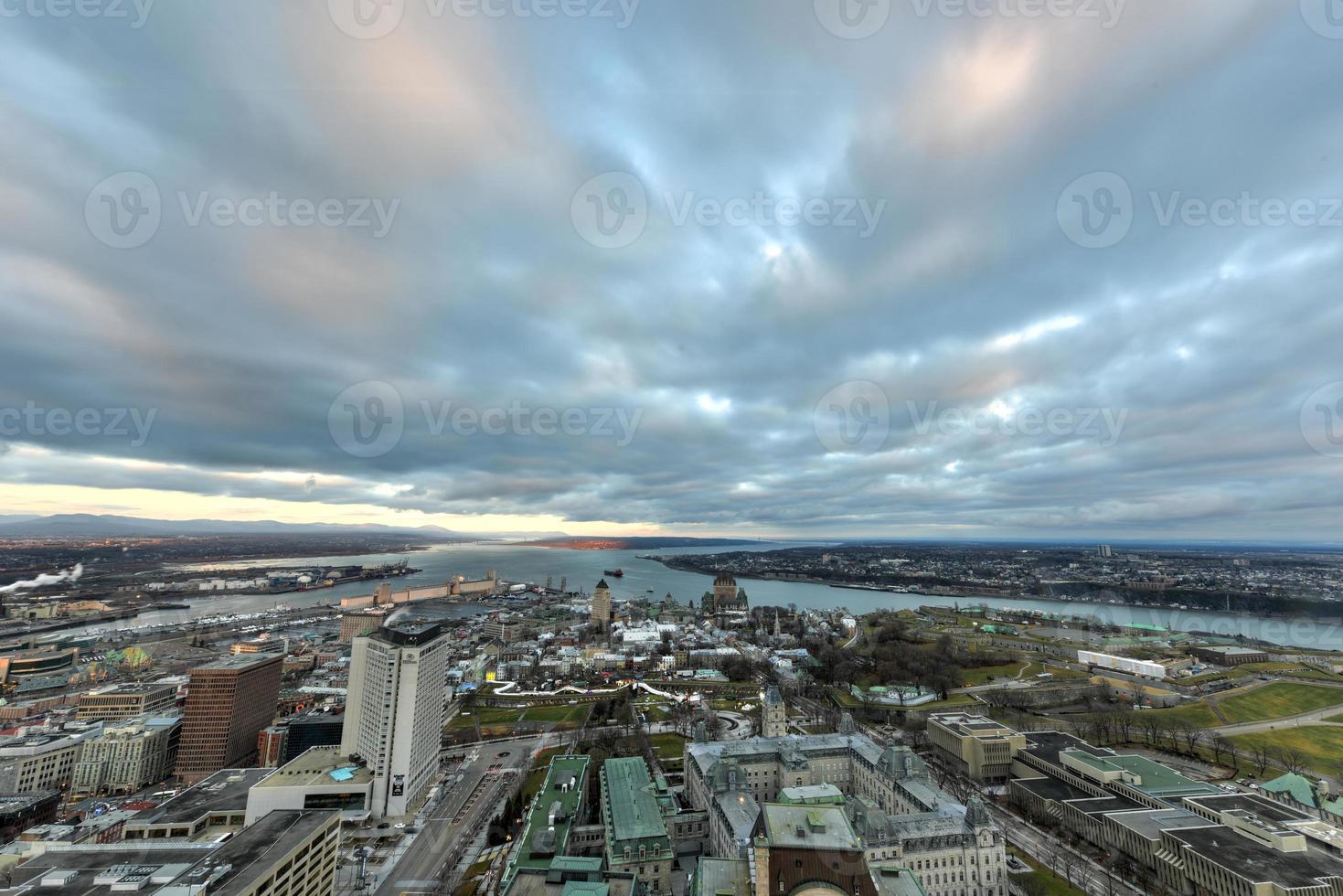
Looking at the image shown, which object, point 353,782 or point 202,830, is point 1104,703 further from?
point 202,830

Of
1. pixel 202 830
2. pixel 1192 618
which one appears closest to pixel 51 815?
pixel 202 830

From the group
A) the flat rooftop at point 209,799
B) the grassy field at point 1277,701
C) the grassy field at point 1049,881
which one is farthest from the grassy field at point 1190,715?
the flat rooftop at point 209,799

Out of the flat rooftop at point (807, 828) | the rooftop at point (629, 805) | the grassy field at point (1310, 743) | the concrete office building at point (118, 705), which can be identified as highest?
the flat rooftop at point (807, 828)

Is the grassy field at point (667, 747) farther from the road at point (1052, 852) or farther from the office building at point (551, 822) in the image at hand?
the road at point (1052, 852)

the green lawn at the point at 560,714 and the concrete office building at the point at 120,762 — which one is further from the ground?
the concrete office building at the point at 120,762

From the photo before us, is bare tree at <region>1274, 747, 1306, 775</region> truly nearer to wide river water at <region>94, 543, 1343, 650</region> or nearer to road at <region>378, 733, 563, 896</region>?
road at <region>378, 733, 563, 896</region>
